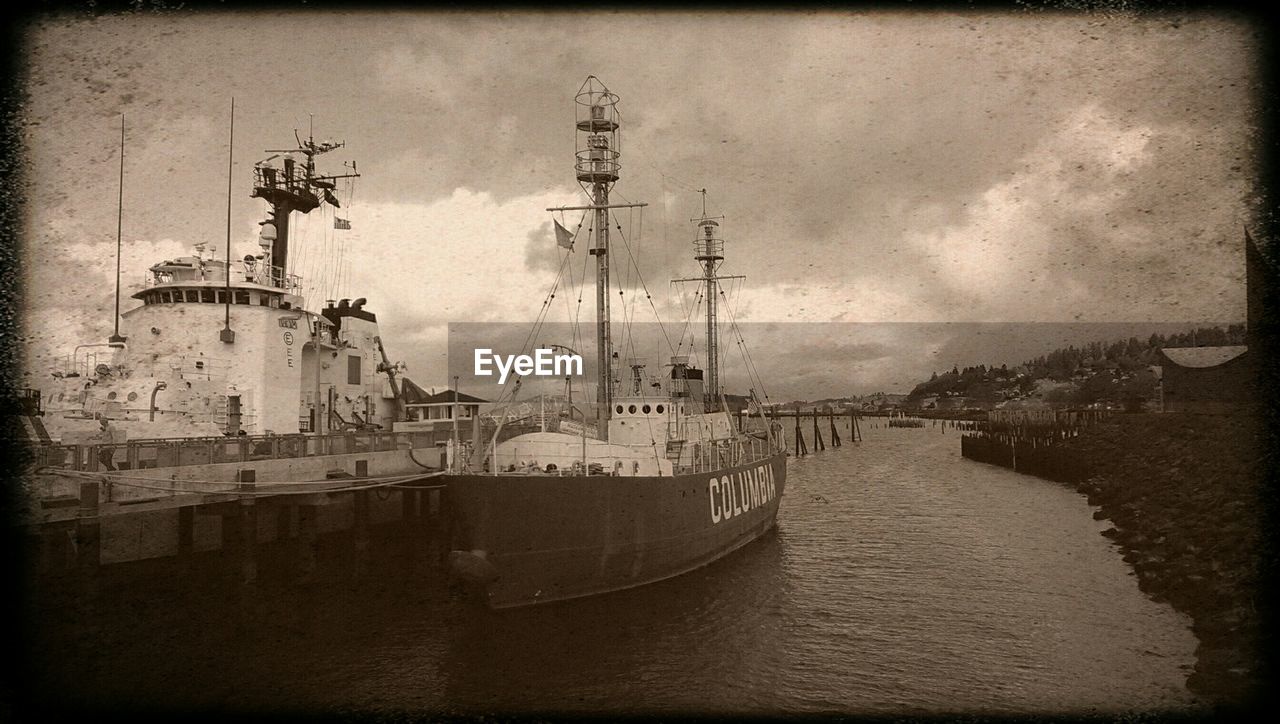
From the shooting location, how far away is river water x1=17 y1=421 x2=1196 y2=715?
953 cm

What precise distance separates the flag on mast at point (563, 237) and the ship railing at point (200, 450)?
8.86 metres

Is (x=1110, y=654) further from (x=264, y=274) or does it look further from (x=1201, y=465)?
(x=264, y=274)

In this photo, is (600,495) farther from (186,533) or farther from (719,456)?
(186,533)

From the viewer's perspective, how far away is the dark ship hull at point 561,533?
40.1 feet

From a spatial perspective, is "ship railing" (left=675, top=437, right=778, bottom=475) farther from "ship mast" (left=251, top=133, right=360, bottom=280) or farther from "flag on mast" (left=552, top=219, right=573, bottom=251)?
"ship mast" (left=251, top=133, right=360, bottom=280)

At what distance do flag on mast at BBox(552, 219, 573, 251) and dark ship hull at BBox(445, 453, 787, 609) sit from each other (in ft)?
18.1

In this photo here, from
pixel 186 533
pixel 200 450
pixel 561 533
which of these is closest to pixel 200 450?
pixel 200 450

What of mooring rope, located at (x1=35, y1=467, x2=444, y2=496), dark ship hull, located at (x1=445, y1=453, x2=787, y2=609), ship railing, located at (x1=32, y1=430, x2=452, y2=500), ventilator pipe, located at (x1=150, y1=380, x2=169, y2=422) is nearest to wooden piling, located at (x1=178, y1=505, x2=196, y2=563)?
mooring rope, located at (x1=35, y1=467, x2=444, y2=496)

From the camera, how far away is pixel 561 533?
12.6 meters

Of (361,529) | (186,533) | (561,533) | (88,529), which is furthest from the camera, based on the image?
(361,529)

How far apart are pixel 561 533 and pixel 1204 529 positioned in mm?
13796

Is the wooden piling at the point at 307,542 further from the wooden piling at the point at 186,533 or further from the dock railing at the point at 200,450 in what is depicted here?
the wooden piling at the point at 186,533

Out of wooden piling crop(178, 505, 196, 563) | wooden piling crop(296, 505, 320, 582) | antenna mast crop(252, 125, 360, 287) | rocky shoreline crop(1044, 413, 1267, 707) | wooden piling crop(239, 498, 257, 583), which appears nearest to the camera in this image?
rocky shoreline crop(1044, 413, 1267, 707)

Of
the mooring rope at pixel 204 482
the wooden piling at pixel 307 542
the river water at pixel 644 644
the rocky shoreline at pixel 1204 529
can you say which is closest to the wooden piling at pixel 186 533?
the river water at pixel 644 644
